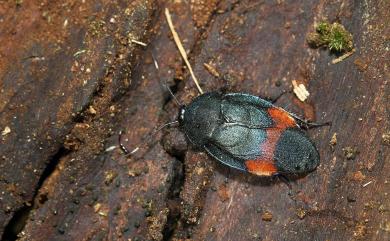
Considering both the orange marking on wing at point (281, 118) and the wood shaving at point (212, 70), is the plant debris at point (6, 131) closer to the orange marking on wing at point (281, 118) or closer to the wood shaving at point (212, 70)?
the wood shaving at point (212, 70)

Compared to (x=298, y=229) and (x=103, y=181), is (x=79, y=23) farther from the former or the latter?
(x=298, y=229)

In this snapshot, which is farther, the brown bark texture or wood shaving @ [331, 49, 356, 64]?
wood shaving @ [331, 49, 356, 64]

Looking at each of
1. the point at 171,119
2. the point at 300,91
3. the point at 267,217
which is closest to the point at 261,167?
the point at 267,217

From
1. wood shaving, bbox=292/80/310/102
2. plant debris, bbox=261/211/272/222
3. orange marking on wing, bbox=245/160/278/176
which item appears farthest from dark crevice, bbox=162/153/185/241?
wood shaving, bbox=292/80/310/102

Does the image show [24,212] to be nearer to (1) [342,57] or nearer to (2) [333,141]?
(2) [333,141]

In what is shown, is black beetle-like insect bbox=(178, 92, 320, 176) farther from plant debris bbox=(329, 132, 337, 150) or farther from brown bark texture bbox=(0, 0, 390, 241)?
plant debris bbox=(329, 132, 337, 150)
